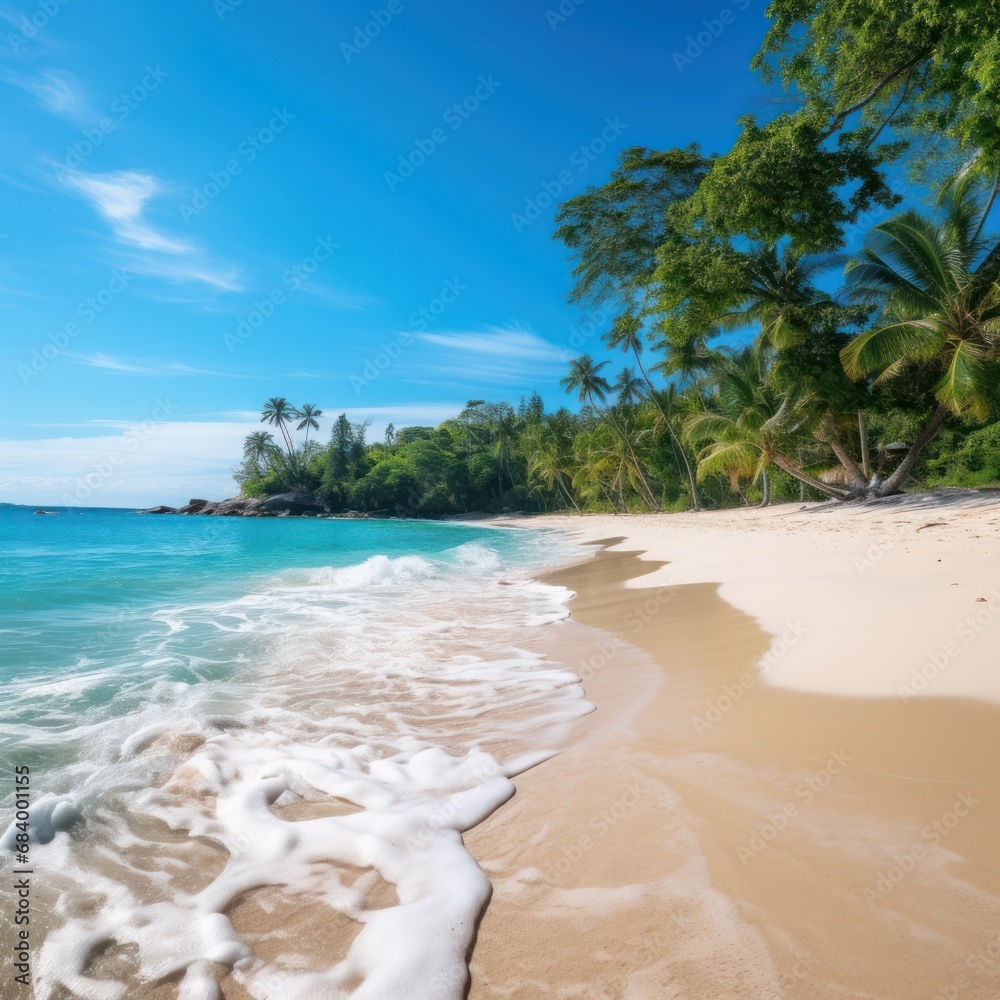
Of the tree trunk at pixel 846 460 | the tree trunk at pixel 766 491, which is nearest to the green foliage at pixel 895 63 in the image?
the tree trunk at pixel 846 460

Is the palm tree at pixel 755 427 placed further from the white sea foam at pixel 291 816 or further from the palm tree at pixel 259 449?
the palm tree at pixel 259 449

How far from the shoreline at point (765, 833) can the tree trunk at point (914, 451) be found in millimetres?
Result: 14035

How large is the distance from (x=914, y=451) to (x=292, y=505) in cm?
6471

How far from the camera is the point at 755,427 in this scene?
19.9m

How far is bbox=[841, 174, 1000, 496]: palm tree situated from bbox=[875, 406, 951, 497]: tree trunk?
0.62ft

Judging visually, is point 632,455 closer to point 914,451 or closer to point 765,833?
point 914,451

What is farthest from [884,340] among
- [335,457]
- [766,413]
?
[335,457]

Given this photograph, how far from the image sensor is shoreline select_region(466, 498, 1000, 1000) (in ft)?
4.93

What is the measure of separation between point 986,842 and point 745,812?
2.47ft

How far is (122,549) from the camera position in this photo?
20625 millimetres

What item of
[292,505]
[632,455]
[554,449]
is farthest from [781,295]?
[292,505]

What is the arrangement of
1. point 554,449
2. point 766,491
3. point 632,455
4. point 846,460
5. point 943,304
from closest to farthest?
point 943,304, point 846,460, point 766,491, point 632,455, point 554,449

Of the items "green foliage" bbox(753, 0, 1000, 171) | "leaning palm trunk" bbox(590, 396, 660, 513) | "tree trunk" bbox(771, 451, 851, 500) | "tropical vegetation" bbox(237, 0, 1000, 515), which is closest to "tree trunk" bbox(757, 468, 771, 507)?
"tropical vegetation" bbox(237, 0, 1000, 515)

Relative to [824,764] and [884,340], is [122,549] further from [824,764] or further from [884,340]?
[884,340]
